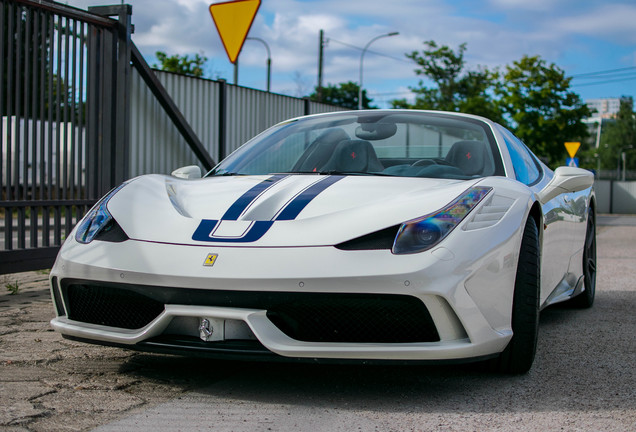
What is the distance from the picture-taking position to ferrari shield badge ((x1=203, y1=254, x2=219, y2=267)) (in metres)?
2.79

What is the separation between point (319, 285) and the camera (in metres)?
2.69

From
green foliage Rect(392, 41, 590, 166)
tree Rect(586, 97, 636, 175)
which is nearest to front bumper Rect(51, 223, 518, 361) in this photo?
green foliage Rect(392, 41, 590, 166)

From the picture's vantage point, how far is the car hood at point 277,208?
9.41 ft

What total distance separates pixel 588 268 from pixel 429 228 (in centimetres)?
296

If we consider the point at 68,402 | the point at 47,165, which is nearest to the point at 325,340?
the point at 68,402

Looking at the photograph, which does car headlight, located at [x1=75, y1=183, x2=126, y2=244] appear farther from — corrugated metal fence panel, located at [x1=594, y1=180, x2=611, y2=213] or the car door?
corrugated metal fence panel, located at [x1=594, y1=180, x2=611, y2=213]

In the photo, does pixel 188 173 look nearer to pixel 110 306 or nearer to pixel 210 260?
pixel 110 306

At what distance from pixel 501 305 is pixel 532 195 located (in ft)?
2.11

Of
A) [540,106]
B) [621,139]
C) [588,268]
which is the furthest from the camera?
[621,139]

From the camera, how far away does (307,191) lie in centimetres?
327

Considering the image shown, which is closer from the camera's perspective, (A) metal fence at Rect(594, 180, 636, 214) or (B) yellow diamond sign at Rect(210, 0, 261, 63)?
(B) yellow diamond sign at Rect(210, 0, 261, 63)

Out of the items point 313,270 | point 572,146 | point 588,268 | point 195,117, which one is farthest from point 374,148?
point 572,146

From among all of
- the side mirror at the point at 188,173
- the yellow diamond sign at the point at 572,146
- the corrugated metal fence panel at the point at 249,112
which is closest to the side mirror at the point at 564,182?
the side mirror at the point at 188,173

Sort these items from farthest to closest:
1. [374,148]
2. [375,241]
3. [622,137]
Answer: [622,137] < [374,148] < [375,241]
